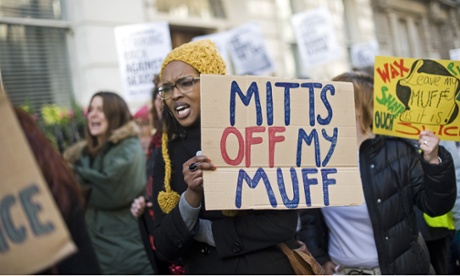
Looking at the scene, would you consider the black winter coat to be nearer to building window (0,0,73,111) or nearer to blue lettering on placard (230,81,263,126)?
blue lettering on placard (230,81,263,126)

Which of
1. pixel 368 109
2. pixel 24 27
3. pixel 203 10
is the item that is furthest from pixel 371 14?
pixel 368 109

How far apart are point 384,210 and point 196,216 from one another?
1022 mm

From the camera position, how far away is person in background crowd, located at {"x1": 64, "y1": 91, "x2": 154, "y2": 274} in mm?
3502

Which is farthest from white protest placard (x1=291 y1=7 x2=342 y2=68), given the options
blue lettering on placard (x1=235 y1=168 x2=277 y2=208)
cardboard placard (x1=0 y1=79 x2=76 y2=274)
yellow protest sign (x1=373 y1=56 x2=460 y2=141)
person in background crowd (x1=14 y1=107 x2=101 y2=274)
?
cardboard placard (x1=0 y1=79 x2=76 y2=274)

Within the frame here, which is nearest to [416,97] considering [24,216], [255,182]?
[255,182]

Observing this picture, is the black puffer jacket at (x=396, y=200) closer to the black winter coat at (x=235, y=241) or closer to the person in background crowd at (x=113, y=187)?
the black winter coat at (x=235, y=241)

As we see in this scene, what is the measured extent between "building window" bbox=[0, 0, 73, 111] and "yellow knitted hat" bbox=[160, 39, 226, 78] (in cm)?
441

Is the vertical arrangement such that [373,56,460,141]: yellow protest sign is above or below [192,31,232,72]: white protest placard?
below

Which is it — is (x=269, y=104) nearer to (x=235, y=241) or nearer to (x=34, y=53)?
(x=235, y=241)

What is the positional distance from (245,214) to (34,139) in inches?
31.7

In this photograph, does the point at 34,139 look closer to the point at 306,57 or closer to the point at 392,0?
the point at 306,57

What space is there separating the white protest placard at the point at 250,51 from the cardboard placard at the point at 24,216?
5.42 metres

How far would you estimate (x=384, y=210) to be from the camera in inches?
93.3

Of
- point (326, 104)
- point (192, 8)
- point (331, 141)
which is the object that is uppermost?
point (192, 8)
